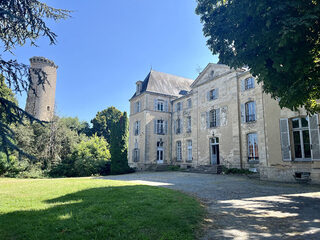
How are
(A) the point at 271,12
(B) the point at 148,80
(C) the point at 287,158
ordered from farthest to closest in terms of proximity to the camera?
(B) the point at 148,80
(C) the point at 287,158
(A) the point at 271,12

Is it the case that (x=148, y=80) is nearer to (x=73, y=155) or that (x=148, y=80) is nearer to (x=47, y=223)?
(x=73, y=155)

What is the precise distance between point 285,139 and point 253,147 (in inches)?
158

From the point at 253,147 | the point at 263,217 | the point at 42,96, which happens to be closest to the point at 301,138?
the point at 253,147

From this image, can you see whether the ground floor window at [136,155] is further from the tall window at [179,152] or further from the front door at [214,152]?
the front door at [214,152]

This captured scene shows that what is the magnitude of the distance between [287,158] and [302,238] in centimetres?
804

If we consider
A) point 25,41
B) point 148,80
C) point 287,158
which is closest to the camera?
point 25,41

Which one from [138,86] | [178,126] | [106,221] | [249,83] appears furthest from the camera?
[138,86]

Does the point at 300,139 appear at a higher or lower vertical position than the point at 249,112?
lower

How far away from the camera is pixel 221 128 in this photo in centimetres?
1688

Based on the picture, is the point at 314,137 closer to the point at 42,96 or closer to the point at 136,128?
the point at 136,128

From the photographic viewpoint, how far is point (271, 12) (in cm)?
443

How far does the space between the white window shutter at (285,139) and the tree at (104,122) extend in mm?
30166

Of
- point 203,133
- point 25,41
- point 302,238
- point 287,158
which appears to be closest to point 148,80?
point 203,133

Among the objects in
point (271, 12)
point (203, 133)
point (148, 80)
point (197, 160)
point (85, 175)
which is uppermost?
point (148, 80)
